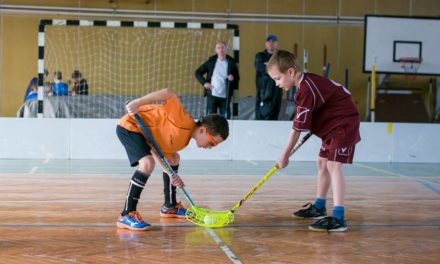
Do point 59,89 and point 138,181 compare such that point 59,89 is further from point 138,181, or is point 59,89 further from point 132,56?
point 138,181

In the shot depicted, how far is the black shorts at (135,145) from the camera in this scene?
344 centimetres

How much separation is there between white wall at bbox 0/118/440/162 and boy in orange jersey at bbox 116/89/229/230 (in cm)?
529

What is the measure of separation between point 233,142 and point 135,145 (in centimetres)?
564

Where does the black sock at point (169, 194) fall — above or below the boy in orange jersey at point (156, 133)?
below

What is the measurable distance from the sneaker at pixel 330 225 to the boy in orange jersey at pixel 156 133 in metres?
0.76

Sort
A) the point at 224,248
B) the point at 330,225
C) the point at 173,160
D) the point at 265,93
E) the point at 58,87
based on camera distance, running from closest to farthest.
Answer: the point at 224,248 < the point at 330,225 < the point at 173,160 < the point at 265,93 < the point at 58,87

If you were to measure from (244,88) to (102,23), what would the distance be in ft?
18.9

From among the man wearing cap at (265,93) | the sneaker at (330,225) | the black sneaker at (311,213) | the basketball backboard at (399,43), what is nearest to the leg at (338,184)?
the sneaker at (330,225)

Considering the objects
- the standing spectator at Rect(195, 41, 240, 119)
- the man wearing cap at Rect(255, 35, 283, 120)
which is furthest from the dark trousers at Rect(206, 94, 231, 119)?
the man wearing cap at Rect(255, 35, 283, 120)

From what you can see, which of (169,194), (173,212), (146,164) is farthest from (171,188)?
(146,164)

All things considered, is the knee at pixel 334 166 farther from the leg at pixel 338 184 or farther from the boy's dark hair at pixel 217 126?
the boy's dark hair at pixel 217 126

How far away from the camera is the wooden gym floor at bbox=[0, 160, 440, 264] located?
2.74 m

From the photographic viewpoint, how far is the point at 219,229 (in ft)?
11.3

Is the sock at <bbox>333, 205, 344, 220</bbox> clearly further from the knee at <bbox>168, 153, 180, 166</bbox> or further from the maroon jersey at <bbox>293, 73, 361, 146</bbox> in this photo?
the knee at <bbox>168, 153, 180, 166</bbox>
